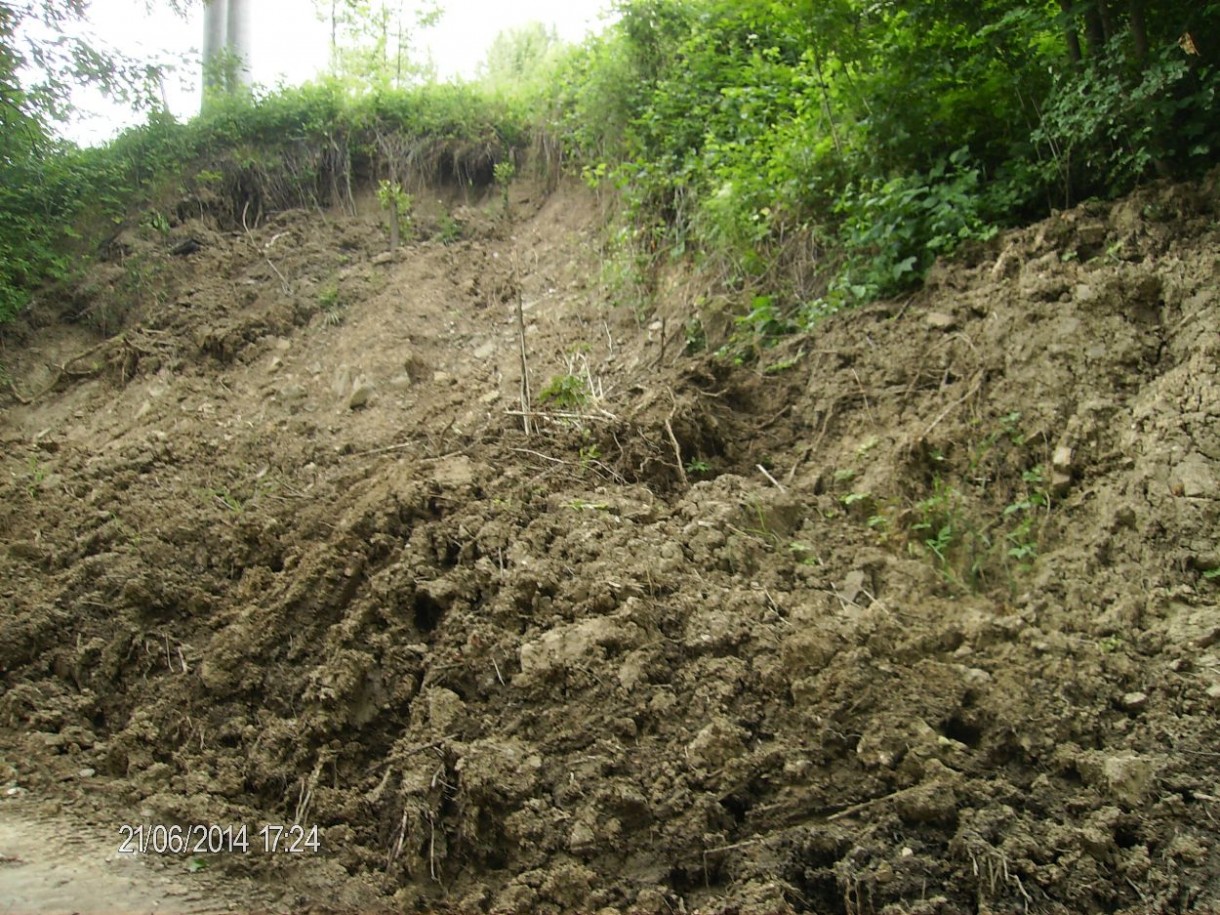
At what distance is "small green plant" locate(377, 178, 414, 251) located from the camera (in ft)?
29.5

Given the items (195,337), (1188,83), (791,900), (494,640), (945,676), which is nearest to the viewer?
(791,900)

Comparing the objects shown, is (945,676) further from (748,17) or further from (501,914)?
(748,17)

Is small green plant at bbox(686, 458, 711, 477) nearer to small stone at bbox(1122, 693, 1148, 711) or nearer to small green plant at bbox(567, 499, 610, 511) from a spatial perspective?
small green plant at bbox(567, 499, 610, 511)

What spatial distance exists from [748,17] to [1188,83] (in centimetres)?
267

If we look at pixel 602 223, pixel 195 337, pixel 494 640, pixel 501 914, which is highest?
pixel 602 223

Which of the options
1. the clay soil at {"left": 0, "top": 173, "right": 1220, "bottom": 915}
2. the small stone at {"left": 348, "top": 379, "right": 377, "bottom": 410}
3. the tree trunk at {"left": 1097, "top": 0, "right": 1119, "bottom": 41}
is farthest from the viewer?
the small stone at {"left": 348, "top": 379, "right": 377, "bottom": 410}

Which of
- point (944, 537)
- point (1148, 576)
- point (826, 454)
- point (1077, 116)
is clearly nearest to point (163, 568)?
point (826, 454)

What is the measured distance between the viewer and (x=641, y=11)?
27.9ft

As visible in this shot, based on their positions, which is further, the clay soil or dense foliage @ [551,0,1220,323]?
dense foliage @ [551,0,1220,323]

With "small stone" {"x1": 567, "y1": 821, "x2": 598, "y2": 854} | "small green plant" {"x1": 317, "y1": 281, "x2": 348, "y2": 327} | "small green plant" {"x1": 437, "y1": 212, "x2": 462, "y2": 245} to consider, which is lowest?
"small stone" {"x1": 567, "y1": 821, "x2": 598, "y2": 854}

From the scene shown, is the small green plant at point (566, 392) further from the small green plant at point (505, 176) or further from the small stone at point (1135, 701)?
the small green plant at point (505, 176)

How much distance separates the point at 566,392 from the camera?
6031mm

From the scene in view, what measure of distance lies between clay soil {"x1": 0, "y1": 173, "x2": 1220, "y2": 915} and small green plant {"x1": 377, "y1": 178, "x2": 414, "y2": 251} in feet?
8.68

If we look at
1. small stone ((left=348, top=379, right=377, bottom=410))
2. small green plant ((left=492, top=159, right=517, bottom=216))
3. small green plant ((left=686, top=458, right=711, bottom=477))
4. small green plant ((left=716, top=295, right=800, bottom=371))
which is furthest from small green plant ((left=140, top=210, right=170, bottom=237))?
small green plant ((left=686, top=458, right=711, bottom=477))
